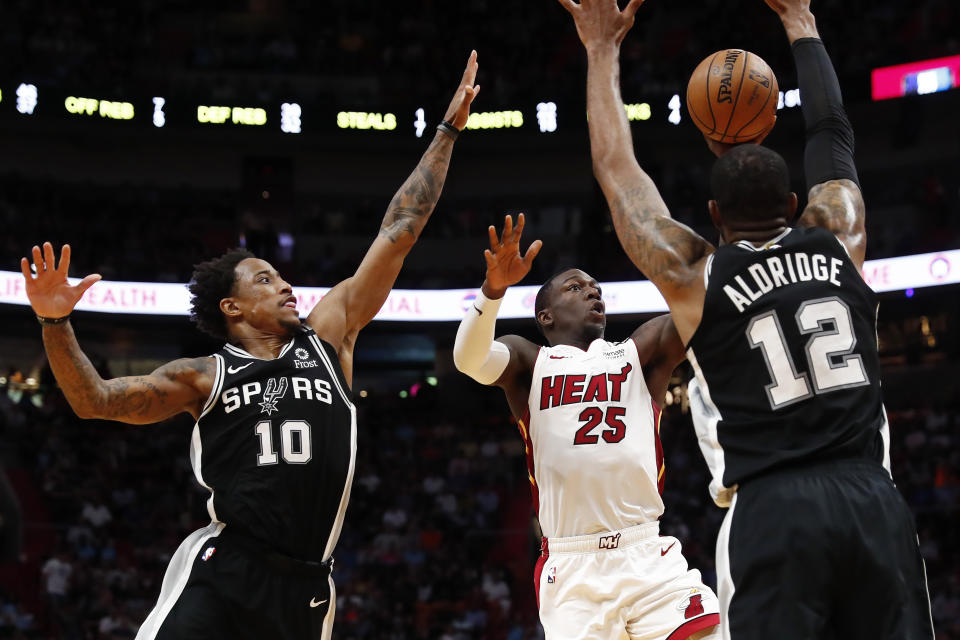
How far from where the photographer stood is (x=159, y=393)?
4340 millimetres

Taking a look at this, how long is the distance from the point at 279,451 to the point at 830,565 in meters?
2.24

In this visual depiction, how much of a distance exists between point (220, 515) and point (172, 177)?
1885 cm

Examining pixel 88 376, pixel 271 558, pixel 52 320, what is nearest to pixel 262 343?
pixel 88 376

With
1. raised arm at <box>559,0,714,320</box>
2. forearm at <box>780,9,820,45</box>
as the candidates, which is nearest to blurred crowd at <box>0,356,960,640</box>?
→ forearm at <box>780,9,820,45</box>

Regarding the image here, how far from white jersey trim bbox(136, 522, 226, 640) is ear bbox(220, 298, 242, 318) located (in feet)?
3.14

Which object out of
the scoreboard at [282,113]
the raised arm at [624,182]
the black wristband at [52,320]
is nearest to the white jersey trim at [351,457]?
the black wristband at [52,320]

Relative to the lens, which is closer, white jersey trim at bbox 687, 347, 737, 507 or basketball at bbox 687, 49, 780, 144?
white jersey trim at bbox 687, 347, 737, 507

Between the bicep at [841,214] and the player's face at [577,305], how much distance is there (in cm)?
199

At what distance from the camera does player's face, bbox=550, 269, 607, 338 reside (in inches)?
206

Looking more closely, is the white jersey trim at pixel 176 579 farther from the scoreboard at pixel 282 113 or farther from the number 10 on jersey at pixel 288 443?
the scoreboard at pixel 282 113

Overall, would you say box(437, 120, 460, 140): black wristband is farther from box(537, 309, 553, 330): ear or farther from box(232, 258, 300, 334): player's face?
box(232, 258, 300, 334): player's face

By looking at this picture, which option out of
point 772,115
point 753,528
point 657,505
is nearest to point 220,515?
point 657,505

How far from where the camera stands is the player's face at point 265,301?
4.67 meters

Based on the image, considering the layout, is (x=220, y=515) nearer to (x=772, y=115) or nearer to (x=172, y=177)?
(x=772, y=115)
